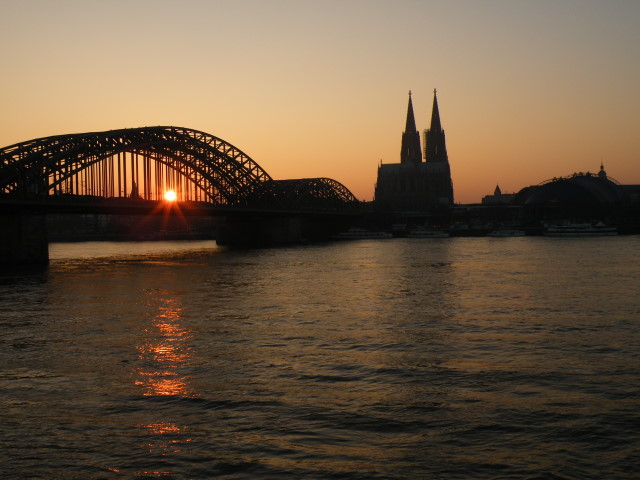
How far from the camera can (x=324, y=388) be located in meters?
18.5

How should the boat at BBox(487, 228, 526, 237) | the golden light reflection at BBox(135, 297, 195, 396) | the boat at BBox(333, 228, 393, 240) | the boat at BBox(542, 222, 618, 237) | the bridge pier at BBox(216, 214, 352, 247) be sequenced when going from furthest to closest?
1. the boat at BBox(333, 228, 393, 240)
2. the boat at BBox(487, 228, 526, 237)
3. the boat at BBox(542, 222, 618, 237)
4. the bridge pier at BBox(216, 214, 352, 247)
5. the golden light reflection at BBox(135, 297, 195, 396)

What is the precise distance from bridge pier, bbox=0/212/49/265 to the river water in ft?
124

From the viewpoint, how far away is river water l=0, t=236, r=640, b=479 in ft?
43.5

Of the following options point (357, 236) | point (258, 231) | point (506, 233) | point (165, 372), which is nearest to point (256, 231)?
point (258, 231)

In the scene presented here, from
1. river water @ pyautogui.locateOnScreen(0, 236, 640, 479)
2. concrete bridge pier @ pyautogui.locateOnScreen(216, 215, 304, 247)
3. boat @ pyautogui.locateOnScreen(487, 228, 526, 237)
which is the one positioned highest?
concrete bridge pier @ pyautogui.locateOnScreen(216, 215, 304, 247)

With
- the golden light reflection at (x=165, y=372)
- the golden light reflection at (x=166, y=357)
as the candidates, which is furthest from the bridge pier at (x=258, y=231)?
the golden light reflection at (x=166, y=357)

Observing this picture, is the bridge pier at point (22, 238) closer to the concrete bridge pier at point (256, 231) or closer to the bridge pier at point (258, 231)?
the bridge pier at point (258, 231)

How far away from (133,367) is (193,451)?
8.29m

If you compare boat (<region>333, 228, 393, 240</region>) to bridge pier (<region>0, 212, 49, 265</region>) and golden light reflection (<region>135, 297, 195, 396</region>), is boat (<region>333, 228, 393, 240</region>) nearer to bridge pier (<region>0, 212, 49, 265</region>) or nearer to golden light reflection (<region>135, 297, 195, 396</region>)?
bridge pier (<region>0, 212, 49, 265</region>)

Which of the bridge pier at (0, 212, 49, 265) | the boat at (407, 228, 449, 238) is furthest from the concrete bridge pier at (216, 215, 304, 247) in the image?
the bridge pier at (0, 212, 49, 265)

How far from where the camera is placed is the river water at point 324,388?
13.3 meters

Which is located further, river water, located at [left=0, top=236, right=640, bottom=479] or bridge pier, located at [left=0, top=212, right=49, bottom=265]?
bridge pier, located at [left=0, top=212, right=49, bottom=265]

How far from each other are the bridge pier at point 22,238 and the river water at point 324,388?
37.9 m

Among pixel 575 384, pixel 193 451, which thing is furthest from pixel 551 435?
pixel 193 451
